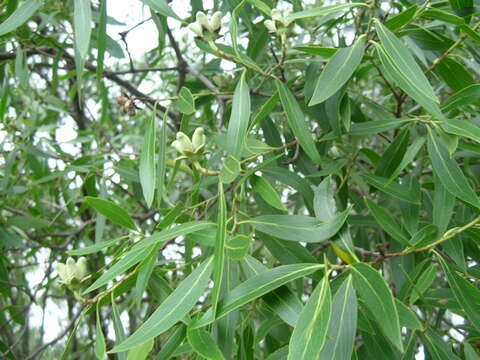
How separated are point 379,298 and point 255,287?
178mm

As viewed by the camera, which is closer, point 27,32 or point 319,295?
point 319,295

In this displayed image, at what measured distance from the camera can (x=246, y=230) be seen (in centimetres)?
113

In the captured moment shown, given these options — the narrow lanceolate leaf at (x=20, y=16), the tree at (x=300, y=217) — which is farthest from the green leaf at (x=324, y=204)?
the narrow lanceolate leaf at (x=20, y=16)

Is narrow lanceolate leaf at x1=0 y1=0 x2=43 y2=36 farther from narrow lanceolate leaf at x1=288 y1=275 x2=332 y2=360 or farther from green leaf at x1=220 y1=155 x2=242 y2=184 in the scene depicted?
narrow lanceolate leaf at x1=288 y1=275 x2=332 y2=360

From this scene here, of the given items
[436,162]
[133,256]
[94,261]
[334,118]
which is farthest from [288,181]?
[94,261]

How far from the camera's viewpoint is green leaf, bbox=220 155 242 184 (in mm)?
940

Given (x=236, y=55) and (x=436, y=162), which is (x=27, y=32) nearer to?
(x=236, y=55)

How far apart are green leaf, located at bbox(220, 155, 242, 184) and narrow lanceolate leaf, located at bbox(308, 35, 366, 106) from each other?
0.17 m

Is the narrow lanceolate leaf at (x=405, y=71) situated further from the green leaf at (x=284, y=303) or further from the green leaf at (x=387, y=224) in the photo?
the green leaf at (x=284, y=303)

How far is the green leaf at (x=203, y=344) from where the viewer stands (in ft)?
2.70

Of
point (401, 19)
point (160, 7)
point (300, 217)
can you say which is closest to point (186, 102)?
point (160, 7)

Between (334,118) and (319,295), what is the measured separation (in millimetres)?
485

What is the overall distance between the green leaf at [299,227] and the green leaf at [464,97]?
370mm

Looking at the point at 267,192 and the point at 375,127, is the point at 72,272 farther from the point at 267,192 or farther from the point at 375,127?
the point at 375,127
